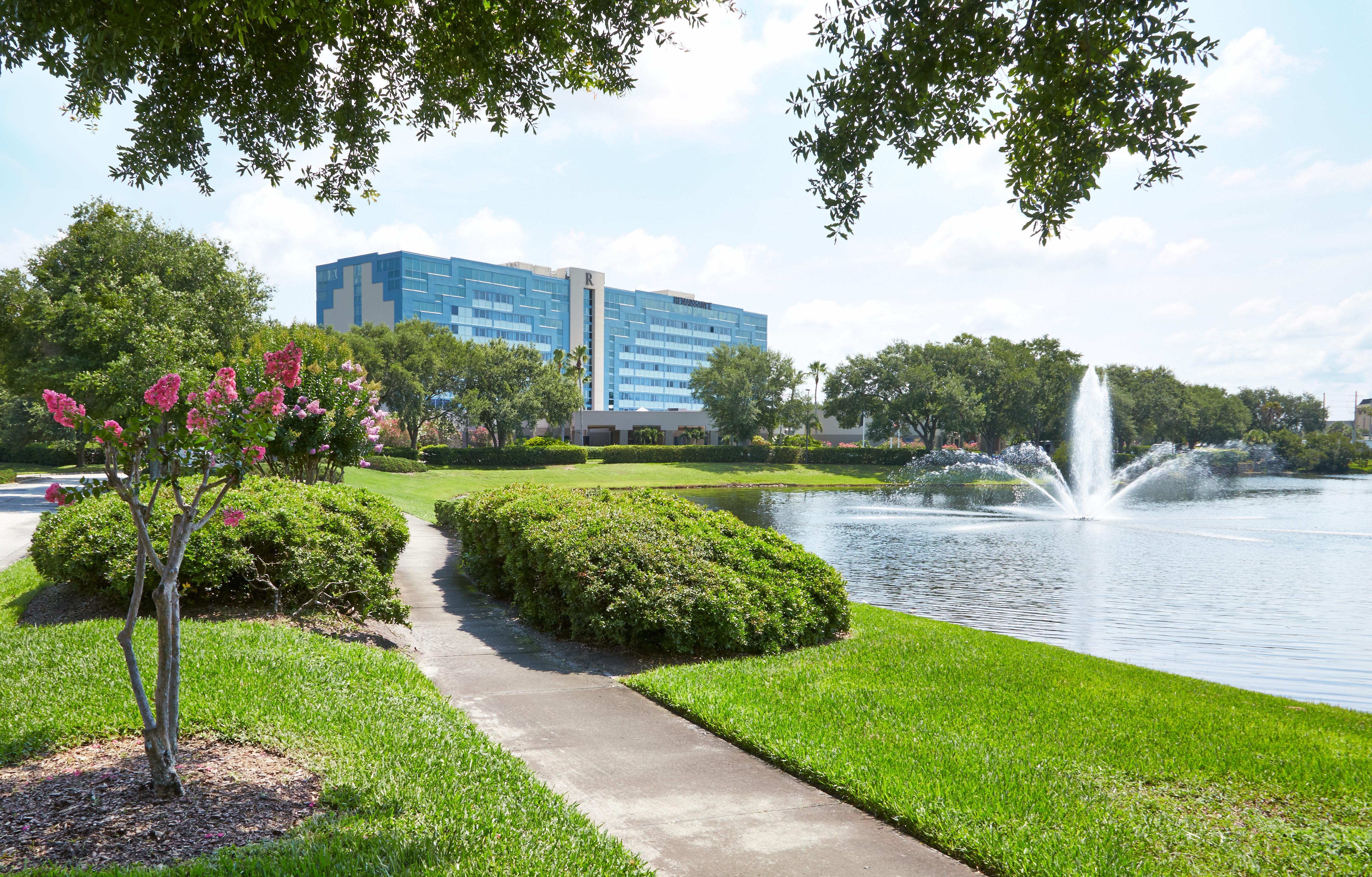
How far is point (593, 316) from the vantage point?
453 feet

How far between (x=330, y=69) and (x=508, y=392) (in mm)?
56401

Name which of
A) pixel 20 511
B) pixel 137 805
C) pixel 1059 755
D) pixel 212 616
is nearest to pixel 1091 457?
pixel 1059 755

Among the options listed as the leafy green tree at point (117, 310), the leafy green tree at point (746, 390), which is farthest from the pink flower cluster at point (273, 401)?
the leafy green tree at point (746, 390)

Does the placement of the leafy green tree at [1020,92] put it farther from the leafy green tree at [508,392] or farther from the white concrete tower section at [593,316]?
the white concrete tower section at [593,316]

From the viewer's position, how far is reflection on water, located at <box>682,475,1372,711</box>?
35.2ft

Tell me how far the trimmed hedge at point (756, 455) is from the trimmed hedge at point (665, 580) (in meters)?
52.0

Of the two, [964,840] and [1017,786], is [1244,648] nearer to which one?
[1017,786]

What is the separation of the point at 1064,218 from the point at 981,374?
70.8 meters

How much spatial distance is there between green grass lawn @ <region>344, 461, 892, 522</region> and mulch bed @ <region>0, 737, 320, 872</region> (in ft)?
97.7

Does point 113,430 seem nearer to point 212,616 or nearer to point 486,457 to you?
point 212,616

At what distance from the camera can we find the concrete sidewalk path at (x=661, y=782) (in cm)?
407

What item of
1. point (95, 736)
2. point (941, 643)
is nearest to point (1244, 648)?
point (941, 643)

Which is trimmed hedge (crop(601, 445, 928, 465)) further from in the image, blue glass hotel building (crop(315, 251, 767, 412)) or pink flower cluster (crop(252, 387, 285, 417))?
pink flower cluster (crop(252, 387, 285, 417))

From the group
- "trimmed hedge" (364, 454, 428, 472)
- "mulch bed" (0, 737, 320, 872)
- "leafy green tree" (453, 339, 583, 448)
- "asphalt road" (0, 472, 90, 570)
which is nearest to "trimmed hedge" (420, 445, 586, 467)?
"leafy green tree" (453, 339, 583, 448)
